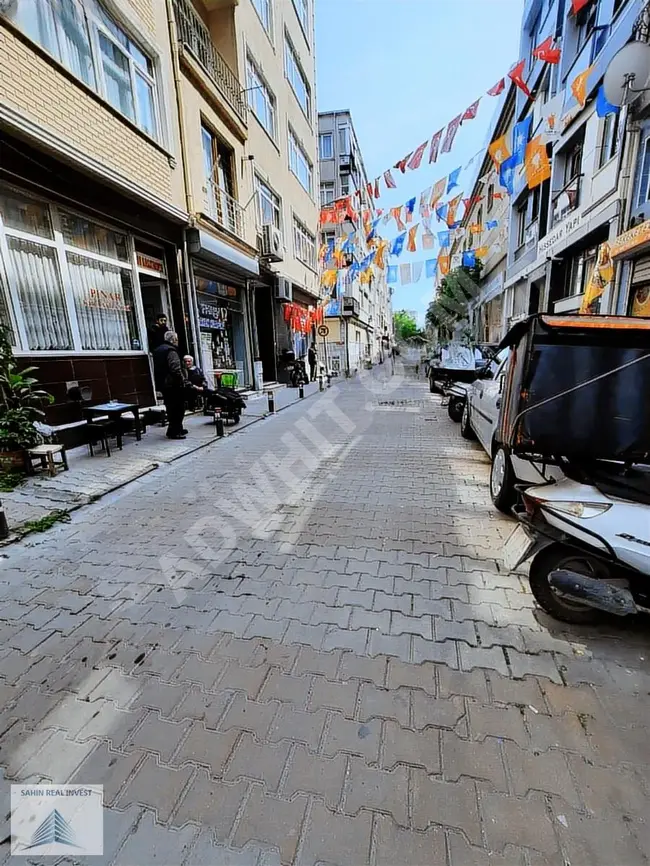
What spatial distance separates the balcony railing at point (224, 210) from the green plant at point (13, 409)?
6.86m

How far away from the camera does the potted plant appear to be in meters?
4.99

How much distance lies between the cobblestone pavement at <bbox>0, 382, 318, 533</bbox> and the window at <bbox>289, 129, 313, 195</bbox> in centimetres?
1408

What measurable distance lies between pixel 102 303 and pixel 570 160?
14.1 m

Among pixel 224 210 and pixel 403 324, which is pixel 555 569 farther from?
pixel 403 324

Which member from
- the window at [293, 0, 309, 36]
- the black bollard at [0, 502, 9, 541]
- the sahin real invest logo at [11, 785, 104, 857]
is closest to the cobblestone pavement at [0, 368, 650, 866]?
the sahin real invest logo at [11, 785, 104, 857]

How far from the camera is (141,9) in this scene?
7.45 metres

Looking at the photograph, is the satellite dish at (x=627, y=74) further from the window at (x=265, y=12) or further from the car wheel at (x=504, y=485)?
the window at (x=265, y=12)

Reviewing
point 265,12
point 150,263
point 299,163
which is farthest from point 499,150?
point 299,163

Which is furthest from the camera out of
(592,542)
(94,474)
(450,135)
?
(450,135)

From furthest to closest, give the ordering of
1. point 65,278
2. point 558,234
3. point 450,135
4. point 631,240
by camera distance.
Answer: point 558,234 → point 450,135 → point 631,240 → point 65,278

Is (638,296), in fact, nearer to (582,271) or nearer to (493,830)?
(582,271)

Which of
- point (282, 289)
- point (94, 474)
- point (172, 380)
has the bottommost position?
point (94, 474)

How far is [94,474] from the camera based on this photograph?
5.50 m

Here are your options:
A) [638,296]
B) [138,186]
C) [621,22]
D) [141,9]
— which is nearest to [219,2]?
[141,9]
